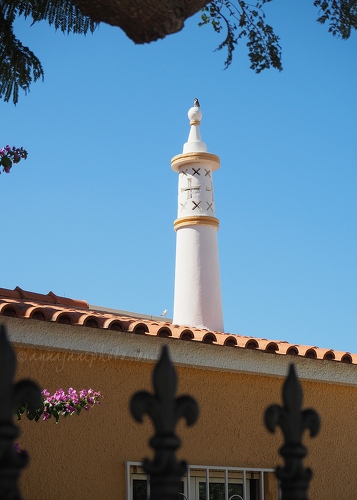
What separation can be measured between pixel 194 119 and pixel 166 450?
12.3 m

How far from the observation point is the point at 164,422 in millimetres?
1590

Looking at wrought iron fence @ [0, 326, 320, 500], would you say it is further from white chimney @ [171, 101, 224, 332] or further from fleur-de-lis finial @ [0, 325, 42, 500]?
white chimney @ [171, 101, 224, 332]

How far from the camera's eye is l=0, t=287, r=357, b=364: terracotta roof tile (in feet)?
19.9

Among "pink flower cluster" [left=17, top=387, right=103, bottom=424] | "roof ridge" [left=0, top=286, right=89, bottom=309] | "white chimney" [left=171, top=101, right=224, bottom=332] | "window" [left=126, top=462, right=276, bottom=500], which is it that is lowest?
"window" [left=126, top=462, right=276, bottom=500]

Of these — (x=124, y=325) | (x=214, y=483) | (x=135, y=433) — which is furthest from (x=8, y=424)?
(x=214, y=483)

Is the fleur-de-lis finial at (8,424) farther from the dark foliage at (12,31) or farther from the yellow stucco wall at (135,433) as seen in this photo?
the yellow stucco wall at (135,433)

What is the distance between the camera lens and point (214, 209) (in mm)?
13188

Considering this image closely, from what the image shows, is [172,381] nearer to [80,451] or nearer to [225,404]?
[80,451]

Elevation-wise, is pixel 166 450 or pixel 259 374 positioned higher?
pixel 259 374

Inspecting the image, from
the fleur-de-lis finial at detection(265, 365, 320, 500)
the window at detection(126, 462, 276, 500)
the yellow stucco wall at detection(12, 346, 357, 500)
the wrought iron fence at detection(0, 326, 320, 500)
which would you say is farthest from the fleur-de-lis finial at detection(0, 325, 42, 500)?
the window at detection(126, 462, 276, 500)

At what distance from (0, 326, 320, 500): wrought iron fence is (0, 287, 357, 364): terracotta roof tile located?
4.36 m

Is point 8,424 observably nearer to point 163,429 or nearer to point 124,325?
point 163,429

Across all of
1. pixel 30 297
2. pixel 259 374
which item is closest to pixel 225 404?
pixel 259 374

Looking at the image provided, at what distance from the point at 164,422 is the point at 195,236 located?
11.3m
